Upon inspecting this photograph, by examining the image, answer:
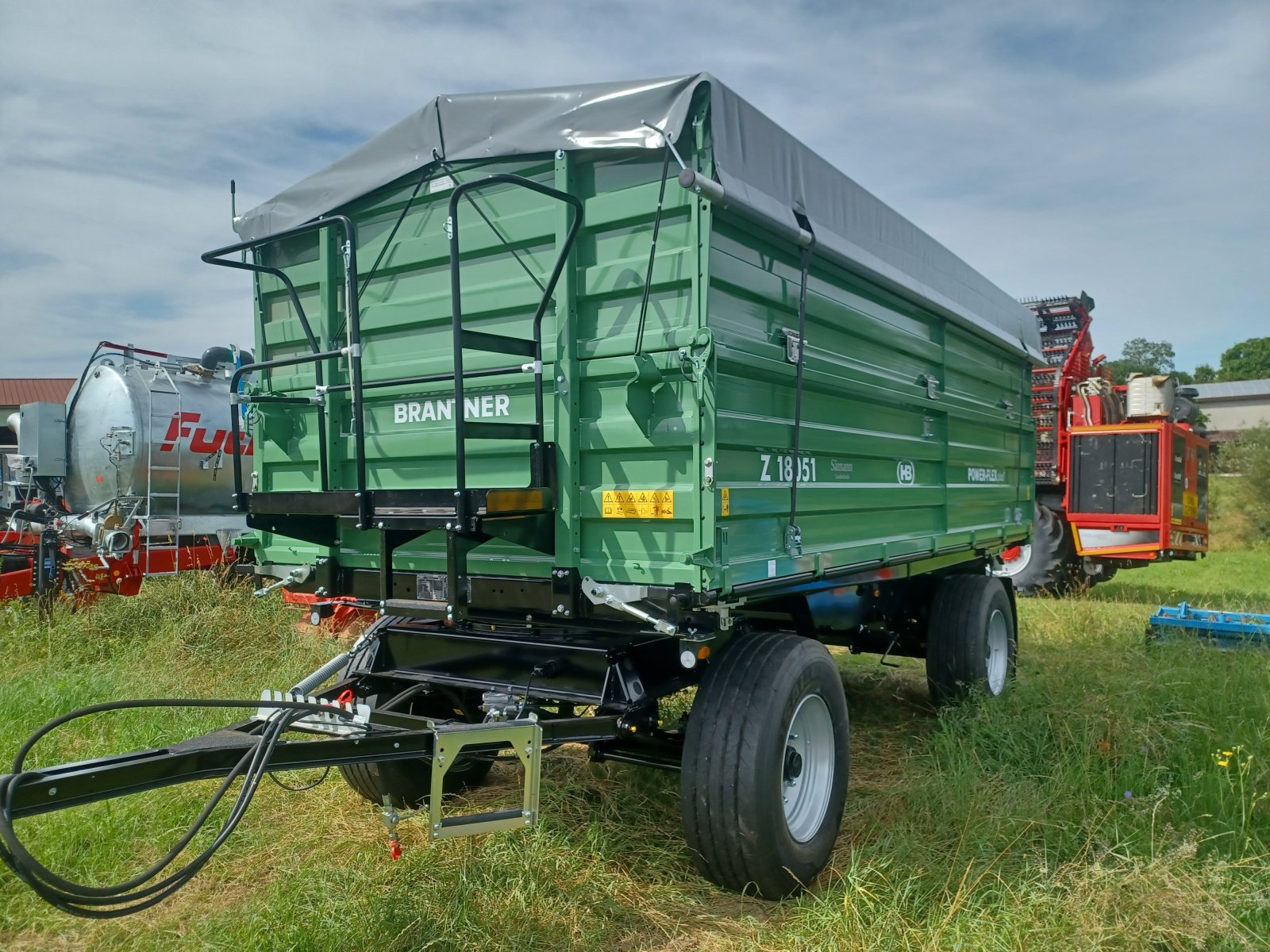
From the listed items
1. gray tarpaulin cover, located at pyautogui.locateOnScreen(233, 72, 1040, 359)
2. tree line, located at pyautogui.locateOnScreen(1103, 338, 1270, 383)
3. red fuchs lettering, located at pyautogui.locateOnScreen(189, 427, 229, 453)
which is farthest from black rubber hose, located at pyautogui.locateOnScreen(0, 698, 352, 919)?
tree line, located at pyautogui.locateOnScreen(1103, 338, 1270, 383)

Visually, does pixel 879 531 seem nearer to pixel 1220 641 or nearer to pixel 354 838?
pixel 354 838

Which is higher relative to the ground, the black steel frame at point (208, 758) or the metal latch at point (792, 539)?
the metal latch at point (792, 539)

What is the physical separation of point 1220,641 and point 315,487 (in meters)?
6.31

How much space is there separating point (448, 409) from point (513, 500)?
0.85 meters

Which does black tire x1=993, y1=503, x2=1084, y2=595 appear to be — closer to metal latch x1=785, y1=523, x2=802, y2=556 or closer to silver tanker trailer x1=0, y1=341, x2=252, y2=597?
metal latch x1=785, y1=523, x2=802, y2=556

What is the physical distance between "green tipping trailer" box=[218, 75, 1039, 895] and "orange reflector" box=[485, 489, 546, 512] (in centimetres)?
1

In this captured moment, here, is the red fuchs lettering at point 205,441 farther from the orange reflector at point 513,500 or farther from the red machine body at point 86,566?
the orange reflector at point 513,500

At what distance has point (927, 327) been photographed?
212 inches

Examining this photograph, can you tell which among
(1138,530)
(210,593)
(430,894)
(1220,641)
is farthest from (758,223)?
(1138,530)

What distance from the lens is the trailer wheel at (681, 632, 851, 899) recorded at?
3.25 metres

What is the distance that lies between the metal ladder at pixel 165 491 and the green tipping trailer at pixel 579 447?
15.6 ft

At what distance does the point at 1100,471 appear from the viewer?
10.3 metres

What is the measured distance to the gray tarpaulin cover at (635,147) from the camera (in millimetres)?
3275

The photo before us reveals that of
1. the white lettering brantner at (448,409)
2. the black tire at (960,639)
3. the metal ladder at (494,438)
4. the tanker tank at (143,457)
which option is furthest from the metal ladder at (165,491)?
the black tire at (960,639)
